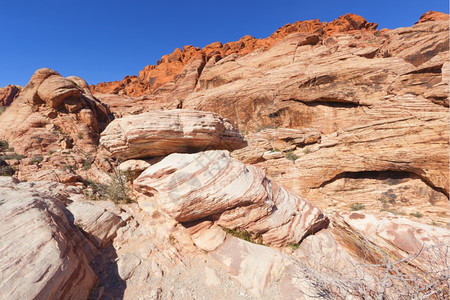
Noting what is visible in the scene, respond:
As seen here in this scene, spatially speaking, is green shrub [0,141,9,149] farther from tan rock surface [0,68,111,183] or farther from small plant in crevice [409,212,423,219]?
small plant in crevice [409,212,423,219]

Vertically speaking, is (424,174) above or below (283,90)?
below

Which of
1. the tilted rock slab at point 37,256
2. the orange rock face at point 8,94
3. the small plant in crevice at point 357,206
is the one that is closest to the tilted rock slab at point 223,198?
the tilted rock slab at point 37,256

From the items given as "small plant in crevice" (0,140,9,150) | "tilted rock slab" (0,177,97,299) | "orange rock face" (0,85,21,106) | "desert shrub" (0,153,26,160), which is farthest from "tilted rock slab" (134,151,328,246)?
"orange rock face" (0,85,21,106)

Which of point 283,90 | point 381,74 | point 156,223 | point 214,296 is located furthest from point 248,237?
point 381,74

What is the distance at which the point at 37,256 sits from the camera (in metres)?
2.45

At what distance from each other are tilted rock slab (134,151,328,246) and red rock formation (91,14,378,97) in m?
31.0

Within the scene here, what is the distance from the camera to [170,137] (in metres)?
5.71

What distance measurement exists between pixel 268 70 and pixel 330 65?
6.38m

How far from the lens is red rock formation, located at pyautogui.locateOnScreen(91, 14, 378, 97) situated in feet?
107

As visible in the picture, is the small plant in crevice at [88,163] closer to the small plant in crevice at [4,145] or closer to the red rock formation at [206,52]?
the small plant in crevice at [4,145]

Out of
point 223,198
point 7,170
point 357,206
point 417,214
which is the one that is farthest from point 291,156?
point 7,170

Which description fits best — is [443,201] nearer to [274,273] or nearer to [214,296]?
[274,273]

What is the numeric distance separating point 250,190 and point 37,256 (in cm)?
448

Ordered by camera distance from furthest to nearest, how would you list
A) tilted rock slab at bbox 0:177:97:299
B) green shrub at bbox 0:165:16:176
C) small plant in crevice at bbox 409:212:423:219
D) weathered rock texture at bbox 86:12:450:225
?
green shrub at bbox 0:165:16:176 < weathered rock texture at bbox 86:12:450:225 < small plant in crevice at bbox 409:212:423:219 < tilted rock slab at bbox 0:177:97:299
